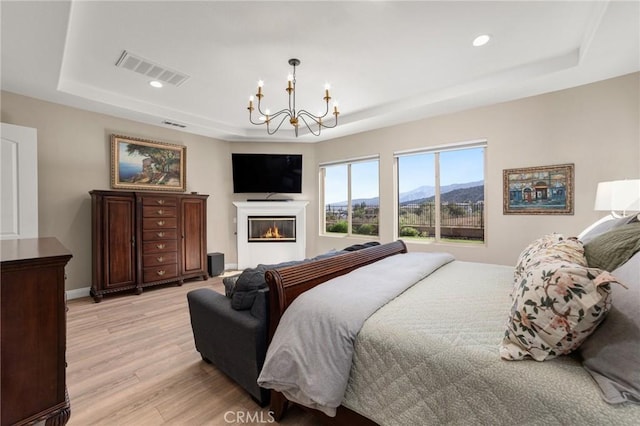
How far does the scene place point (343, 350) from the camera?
122 cm

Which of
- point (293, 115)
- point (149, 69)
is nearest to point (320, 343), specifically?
point (293, 115)

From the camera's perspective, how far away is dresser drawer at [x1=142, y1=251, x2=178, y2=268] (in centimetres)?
397

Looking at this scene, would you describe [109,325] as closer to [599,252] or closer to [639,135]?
[599,252]

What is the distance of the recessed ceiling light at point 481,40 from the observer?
2.46m

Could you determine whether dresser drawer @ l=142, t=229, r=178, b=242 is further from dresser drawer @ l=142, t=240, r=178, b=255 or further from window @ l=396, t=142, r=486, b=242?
window @ l=396, t=142, r=486, b=242

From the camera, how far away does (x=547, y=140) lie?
10.8ft

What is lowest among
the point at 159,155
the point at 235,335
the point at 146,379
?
the point at 146,379

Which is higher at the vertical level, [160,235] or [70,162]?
[70,162]

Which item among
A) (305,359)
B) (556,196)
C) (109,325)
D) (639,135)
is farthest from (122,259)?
(639,135)

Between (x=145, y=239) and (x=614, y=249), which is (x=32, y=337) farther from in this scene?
(x=145, y=239)

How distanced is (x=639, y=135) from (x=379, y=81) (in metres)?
2.72

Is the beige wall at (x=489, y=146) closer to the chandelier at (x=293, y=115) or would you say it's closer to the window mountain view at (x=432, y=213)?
the window mountain view at (x=432, y=213)

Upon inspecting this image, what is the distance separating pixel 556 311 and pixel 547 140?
11.0 ft

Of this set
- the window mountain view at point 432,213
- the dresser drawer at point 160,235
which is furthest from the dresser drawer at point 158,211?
the window mountain view at point 432,213
